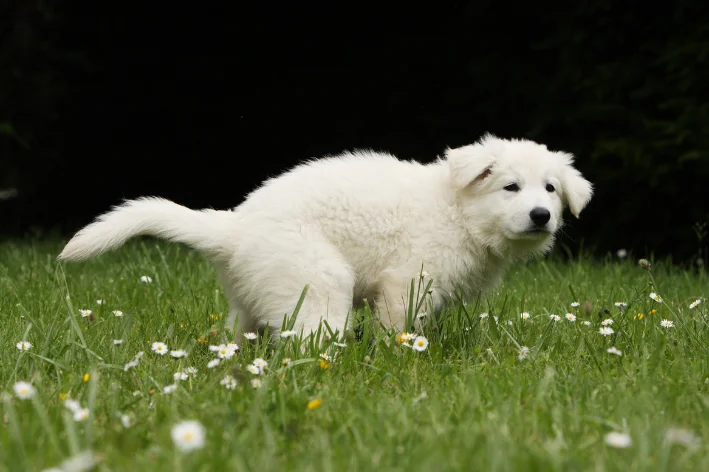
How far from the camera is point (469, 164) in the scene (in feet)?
11.4

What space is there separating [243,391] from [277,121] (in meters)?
6.88

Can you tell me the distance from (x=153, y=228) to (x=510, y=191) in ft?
4.83

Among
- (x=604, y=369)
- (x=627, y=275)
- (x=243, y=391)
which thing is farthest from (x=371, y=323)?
(x=627, y=275)

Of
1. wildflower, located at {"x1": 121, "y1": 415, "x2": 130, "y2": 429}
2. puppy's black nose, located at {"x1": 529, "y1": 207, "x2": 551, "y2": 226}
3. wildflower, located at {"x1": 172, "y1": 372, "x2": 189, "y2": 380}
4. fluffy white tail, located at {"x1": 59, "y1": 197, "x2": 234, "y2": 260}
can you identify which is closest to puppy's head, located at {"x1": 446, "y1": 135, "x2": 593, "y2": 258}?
puppy's black nose, located at {"x1": 529, "y1": 207, "x2": 551, "y2": 226}

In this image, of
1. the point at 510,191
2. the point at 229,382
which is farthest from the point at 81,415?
the point at 510,191

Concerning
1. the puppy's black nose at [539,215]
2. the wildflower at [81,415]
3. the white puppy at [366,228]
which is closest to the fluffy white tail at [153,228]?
the white puppy at [366,228]

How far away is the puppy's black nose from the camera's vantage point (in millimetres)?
3404

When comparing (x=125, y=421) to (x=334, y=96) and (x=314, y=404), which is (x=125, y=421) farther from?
(x=334, y=96)

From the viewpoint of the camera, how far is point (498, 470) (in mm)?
1602

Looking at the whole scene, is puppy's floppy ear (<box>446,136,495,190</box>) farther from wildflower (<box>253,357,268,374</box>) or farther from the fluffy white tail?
wildflower (<box>253,357,268,374</box>)

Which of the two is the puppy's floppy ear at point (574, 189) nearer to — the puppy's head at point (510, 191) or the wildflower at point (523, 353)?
the puppy's head at point (510, 191)

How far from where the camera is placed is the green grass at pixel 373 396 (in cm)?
176

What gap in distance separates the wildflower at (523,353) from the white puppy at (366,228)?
497mm

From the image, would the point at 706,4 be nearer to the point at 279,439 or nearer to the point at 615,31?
the point at 615,31
